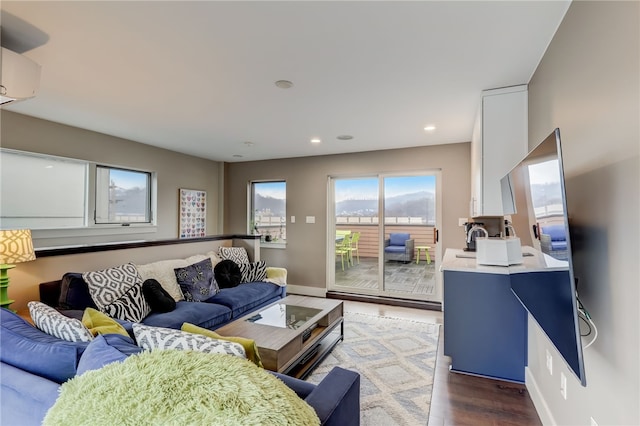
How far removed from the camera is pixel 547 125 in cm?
186

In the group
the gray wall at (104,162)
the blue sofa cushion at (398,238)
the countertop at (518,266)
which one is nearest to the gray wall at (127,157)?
the gray wall at (104,162)

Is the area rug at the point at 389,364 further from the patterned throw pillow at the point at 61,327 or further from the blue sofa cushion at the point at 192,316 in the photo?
the patterned throw pillow at the point at 61,327

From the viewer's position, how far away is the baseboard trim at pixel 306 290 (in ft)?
16.9

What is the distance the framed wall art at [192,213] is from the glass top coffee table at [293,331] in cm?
270

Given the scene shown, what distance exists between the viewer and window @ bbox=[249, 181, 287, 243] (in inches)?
222

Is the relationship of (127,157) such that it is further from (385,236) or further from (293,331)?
(385,236)

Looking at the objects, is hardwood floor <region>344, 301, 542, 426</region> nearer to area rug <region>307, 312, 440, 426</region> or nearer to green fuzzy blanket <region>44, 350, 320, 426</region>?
area rug <region>307, 312, 440, 426</region>

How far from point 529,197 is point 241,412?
5.06ft

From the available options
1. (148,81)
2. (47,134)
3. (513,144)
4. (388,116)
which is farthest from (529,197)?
(47,134)

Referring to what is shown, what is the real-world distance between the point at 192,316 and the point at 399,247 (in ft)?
10.7

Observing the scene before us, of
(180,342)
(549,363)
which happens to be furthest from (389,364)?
(180,342)

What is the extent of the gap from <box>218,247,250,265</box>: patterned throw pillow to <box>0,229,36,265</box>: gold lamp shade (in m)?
2.18

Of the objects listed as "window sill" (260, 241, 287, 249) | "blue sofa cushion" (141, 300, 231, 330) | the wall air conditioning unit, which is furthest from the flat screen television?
"window sill" (260, 241, 287, 249)

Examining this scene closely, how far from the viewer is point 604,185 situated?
1190mm
